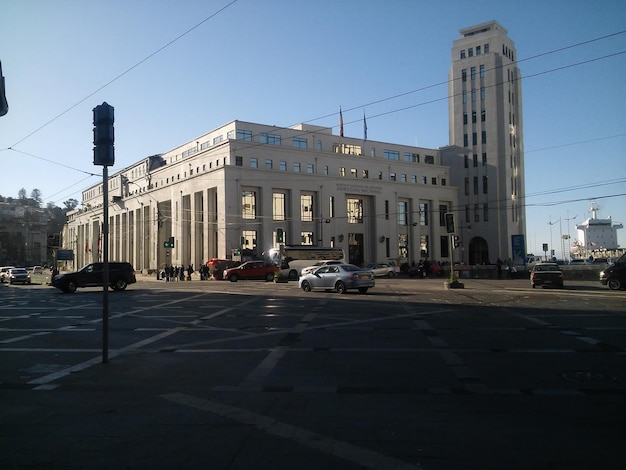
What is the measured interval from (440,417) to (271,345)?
226 inches

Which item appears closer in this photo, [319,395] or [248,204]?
[319,395]

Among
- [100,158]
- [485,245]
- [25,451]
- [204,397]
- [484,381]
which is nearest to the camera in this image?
[25,451]

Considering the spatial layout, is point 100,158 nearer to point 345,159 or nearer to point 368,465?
point 368,465

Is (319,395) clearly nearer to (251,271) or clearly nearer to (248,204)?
(251,271)

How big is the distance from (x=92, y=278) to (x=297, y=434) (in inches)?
1161

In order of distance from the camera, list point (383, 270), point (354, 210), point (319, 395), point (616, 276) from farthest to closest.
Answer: point (354, 210) → point (383, 270) → point (616, 276) → point (319, 395)

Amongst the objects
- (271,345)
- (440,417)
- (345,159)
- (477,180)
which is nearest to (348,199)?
(345,159)

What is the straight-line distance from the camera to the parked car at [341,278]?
2564 centimetres

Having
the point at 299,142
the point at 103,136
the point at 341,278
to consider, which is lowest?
the point at 341,278

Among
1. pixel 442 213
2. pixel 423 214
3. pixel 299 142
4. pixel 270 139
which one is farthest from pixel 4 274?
pixel 442 213

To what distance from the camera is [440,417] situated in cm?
571

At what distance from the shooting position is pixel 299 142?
66.6m

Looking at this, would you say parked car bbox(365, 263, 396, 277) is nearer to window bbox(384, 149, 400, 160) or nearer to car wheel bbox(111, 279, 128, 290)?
window bbox(384, 149, 400, 160)

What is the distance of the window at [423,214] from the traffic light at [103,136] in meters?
71.9
